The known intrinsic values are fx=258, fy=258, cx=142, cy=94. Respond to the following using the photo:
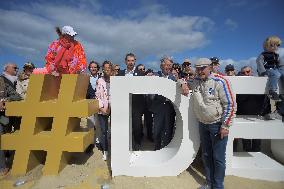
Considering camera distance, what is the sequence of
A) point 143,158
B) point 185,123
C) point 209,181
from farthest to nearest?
point 143,158 → point 185,123 → point 209,181

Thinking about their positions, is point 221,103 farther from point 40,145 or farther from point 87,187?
point 40,145

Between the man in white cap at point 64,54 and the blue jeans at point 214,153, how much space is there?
9.86 feet

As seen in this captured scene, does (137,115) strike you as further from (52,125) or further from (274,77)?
(274,77)

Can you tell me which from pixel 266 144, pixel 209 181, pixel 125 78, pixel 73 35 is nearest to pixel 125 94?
pixel 125 78

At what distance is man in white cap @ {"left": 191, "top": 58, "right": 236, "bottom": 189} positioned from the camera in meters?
3.96

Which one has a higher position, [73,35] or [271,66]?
Answer: [73,35]

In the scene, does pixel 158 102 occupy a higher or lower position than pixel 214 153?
higher

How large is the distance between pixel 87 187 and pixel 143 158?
1.30m

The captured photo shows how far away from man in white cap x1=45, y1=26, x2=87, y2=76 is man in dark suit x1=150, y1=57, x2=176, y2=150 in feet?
6.23

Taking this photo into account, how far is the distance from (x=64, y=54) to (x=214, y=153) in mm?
3562

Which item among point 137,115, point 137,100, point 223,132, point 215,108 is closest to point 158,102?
point 137,100

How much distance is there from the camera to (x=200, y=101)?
4.18 meters

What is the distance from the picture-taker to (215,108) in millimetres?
4031

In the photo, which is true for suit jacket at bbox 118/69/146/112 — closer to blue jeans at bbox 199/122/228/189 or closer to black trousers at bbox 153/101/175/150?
black trousers at bbox 153/101/175/150
